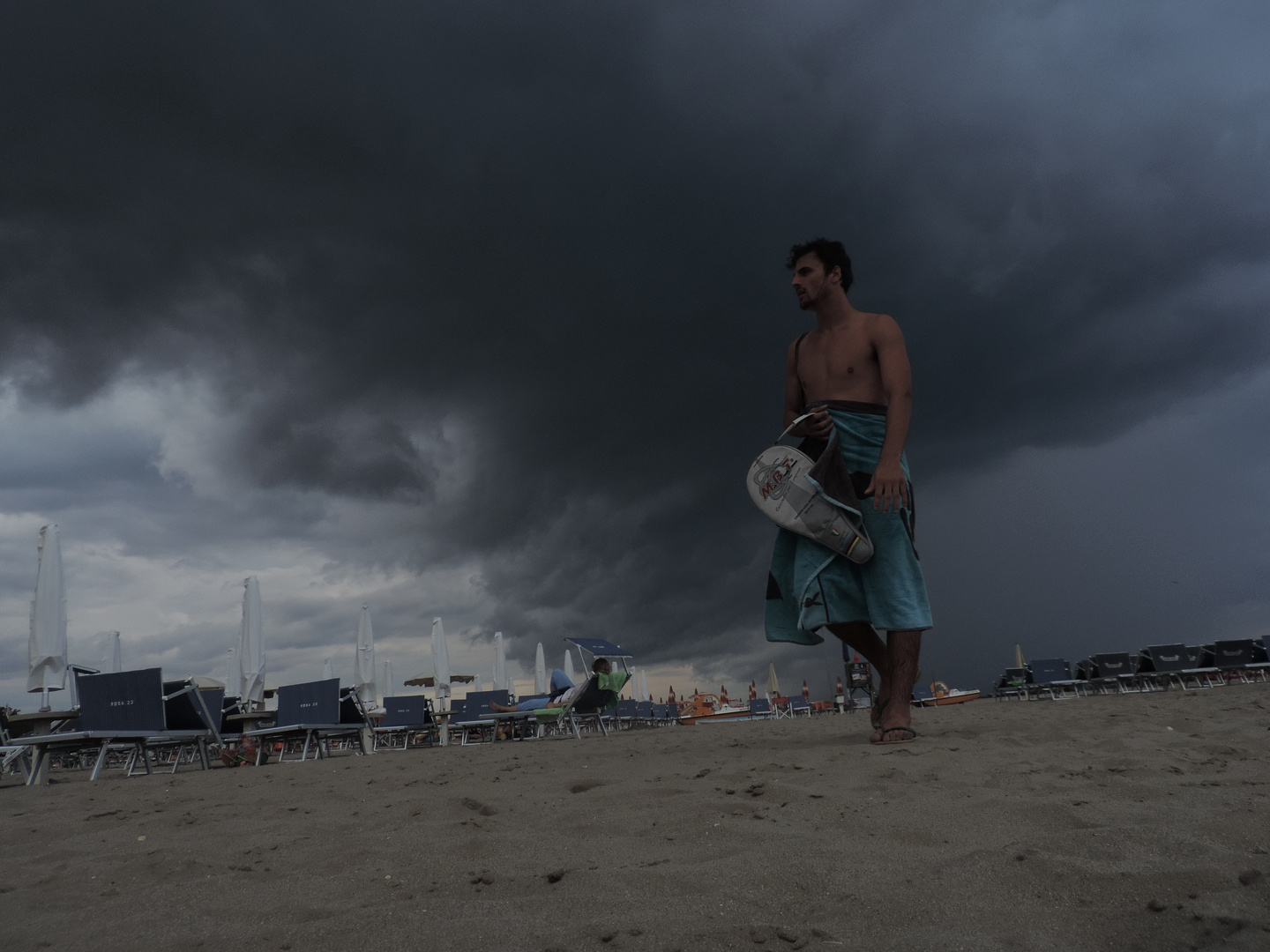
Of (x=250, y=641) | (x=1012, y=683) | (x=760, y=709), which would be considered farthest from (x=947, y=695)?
(x=250, y=641)

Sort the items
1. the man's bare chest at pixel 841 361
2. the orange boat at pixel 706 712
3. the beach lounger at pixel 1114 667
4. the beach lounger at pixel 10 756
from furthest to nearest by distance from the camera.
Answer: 1. the orange boat at pixel 706 712
2. the beach lounger at pixel 1114 667
3. the beach lounger at pixel 10 756
4. the man's bare chest at pixel 841 361

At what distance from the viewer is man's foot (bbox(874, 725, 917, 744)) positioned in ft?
12.9

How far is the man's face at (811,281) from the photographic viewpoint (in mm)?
4590

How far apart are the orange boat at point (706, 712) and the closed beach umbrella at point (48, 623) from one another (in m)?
16.5

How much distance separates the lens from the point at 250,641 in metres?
15.1

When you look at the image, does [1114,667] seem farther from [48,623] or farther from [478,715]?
[48,623]

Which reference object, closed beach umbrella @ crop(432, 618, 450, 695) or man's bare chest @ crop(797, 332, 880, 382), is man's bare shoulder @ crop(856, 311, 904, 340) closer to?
man's bare chest @ crop(797, 332, 880, 382)

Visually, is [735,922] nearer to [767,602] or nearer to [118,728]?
[767,602]

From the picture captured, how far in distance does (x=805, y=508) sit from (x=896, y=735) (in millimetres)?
1274

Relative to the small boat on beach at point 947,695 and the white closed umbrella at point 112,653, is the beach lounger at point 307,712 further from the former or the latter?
the small boat on beach at point 947,695

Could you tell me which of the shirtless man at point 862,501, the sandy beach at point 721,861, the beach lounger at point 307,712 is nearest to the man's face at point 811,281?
the shirtless man at point 862,501

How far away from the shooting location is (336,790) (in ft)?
12.9

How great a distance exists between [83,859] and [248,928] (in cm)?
126

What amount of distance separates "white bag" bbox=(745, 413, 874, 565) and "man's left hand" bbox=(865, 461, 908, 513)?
0.48 ft
